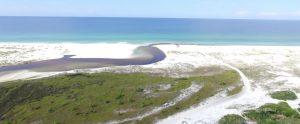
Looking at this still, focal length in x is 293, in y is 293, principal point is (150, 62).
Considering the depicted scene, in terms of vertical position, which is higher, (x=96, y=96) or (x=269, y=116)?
(x=96, y=96)

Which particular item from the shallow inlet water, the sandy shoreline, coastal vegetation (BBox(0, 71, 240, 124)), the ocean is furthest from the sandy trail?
the ocean

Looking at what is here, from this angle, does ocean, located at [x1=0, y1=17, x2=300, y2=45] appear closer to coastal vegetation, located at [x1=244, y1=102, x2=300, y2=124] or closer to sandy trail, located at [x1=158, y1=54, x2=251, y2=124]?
sandy trail, located at [x1=158, y1=54, x2=251, y2=124]

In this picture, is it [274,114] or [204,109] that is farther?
[204,109]

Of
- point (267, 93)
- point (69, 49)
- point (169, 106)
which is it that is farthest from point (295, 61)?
point (69, 49)

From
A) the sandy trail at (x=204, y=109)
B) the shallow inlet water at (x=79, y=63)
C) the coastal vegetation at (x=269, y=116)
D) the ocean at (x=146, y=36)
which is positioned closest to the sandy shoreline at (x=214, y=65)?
the sandy trail at (x=204, y=109)

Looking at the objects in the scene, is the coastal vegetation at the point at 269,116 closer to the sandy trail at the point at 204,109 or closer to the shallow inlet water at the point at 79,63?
the sandy trail at the point at 204,109

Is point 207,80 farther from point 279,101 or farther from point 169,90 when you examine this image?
point 279,101

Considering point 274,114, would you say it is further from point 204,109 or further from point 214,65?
point 214,65

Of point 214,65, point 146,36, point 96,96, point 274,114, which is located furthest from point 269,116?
A: point 146,36
